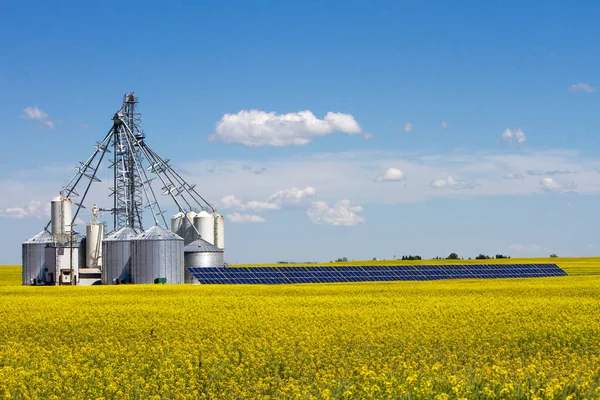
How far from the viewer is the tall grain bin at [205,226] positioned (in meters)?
93.1

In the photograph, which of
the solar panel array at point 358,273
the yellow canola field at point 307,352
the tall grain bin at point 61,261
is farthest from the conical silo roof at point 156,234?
the yellow canola field at point 307,352

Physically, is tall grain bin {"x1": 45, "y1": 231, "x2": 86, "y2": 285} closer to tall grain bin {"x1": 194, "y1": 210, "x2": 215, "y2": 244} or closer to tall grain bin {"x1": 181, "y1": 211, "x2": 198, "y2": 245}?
tall grain bin {"x1": 181, "y1": 211, "x2": 198, "y2": 245}

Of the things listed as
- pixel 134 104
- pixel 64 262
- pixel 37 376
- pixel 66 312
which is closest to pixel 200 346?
pixel 37 376

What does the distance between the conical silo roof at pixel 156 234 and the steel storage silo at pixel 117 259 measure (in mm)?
1368

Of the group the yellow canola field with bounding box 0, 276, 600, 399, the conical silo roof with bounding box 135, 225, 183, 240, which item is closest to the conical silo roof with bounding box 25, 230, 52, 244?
the conical silo roof with bounding box 135, 225, 183, 240

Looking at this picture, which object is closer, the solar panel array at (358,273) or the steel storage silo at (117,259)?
the solar panel array at (358,273)

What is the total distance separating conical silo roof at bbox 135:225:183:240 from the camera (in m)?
82.0

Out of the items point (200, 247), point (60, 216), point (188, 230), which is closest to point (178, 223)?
point (188, 230)

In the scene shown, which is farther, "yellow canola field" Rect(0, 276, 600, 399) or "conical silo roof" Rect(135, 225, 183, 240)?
"conical silo roof" Rect(135, 225, 183, 240)

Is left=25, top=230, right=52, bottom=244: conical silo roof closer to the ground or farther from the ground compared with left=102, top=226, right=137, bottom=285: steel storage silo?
farther from the ground

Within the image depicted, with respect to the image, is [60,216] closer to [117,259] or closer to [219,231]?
[117,259]

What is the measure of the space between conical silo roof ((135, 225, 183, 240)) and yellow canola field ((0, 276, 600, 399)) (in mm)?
40410

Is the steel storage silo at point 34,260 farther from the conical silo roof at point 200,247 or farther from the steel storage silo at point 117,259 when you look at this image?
the conical silo roof at point 200,247

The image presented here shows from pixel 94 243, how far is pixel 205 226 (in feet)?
41.3
